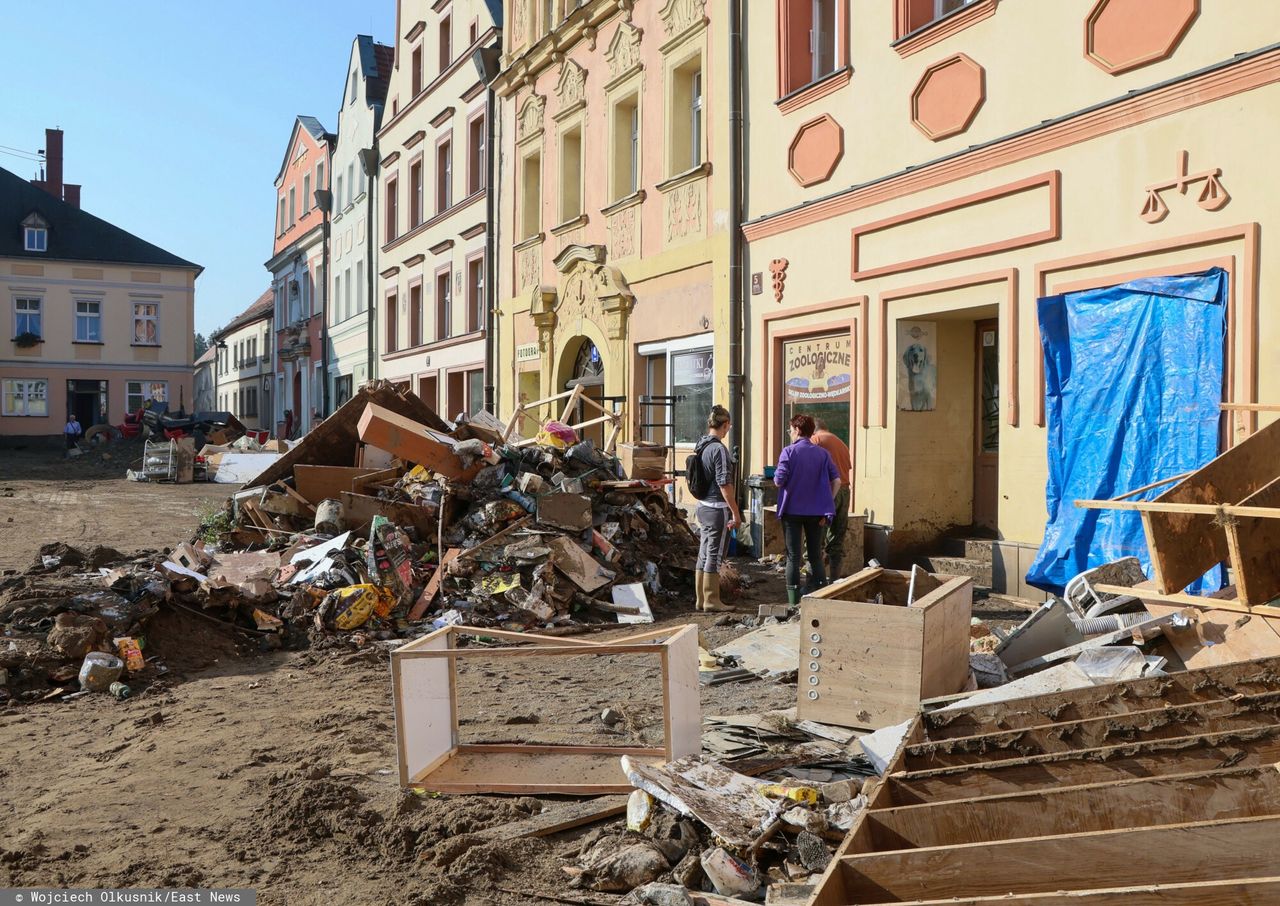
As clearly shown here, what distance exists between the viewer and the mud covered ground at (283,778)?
4191mm

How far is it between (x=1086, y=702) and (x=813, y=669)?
67.2 inches

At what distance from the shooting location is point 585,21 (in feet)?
58.9

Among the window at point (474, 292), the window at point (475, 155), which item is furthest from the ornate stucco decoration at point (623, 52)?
the window at point (474, 292)

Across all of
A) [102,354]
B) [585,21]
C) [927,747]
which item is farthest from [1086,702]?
[102,354]

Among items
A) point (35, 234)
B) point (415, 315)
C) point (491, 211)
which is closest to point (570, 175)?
point (491, 211)

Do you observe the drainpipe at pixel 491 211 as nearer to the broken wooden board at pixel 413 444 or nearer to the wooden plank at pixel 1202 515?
the broken wooden board at pixel 413 444

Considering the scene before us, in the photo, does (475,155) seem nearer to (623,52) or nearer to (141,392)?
(623,52)

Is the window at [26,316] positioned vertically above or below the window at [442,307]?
above

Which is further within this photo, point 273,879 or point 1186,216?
point 1186,216

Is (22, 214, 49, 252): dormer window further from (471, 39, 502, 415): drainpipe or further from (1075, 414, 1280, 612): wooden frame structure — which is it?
(1075, 414, 1280, 612): wooden frame structure

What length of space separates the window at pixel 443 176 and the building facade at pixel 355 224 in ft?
17.1

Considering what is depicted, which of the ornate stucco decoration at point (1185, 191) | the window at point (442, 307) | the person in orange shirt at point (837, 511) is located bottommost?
the person in orange shirt at point (837, 511)

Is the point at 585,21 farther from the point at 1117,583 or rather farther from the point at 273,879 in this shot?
the point at 273,879

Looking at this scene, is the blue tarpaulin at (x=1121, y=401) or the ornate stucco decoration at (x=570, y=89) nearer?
the blue tarpaulin at (x=1121, y=401)
